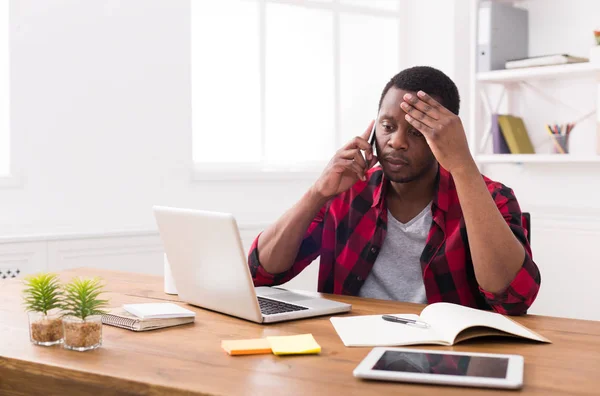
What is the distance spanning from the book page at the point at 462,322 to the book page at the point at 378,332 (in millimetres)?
20

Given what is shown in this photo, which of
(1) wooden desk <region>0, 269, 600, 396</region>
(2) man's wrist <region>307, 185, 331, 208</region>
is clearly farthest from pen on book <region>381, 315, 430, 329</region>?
(2) man's wrist <region>307, 185, 331, 208</region>

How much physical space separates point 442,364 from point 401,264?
0.76 m

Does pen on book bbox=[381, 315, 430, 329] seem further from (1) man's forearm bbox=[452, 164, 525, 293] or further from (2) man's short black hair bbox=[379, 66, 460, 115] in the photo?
(2) man's short black hair bbox=[379, 66, 460, 115]

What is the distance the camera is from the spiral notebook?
146 centimetres

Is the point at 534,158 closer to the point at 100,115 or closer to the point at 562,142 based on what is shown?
the point at 562,142

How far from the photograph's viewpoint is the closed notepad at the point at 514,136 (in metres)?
3.53

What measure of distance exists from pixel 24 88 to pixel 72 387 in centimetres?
217

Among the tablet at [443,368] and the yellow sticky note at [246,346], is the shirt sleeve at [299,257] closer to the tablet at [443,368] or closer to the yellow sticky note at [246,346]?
the yellow sticky note at [246,346]

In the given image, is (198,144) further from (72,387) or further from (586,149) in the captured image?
(72,387)

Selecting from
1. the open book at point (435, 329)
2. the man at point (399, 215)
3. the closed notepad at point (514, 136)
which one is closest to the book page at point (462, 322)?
the open book at point (435, 329)

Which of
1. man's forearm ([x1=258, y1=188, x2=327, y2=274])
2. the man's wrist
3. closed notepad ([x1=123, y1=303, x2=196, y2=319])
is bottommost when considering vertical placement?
closed notepad ([x1=123, y1=303, x2=196, y2=319])

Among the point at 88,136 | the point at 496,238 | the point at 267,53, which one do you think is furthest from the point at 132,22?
the point at 496,238

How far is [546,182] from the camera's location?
3592 millimetres

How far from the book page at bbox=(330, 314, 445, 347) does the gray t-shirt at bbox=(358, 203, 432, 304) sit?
36 centimetres
